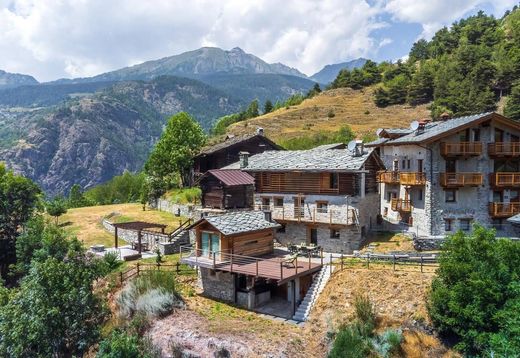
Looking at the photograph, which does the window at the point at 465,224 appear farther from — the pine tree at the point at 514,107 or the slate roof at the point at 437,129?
the pine tree at the point at 514,107

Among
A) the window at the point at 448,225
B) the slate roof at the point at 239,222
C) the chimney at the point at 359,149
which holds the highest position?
the chimney at the point at 359,149

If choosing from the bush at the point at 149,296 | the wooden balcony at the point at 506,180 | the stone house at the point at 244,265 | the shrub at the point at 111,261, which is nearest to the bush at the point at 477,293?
the stone house at the point at 244,265

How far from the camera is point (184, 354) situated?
24.7 metres

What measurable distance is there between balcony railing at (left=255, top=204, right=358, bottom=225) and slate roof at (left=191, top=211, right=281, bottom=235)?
382cm

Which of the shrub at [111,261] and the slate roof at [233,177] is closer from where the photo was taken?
the shrub at [111,261]

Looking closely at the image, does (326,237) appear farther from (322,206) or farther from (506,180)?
(506,180)

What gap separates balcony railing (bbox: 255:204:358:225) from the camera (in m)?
33.4

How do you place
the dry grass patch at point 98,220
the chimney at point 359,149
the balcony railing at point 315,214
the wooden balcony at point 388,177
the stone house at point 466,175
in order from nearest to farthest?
1. the balcony railing at point 315,214
2. the stone house at point 466,175
3. the chimney at point 359,149
4. the wooden balcony at point 388,177
5. the dry grass patch at point 98,220

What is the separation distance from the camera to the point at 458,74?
296ft

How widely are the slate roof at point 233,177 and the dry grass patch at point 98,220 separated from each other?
771 centimetres

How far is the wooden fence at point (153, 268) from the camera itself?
32.0 m

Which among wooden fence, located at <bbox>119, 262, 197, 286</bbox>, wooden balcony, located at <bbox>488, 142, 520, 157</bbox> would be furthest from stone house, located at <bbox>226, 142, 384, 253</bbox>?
wooden balcony, located at <bbox>488, 142, 520, 157</bbox>

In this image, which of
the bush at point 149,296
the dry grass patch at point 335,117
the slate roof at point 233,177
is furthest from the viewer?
the dry grass patch at point 335,117

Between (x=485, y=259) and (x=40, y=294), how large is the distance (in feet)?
82.3
